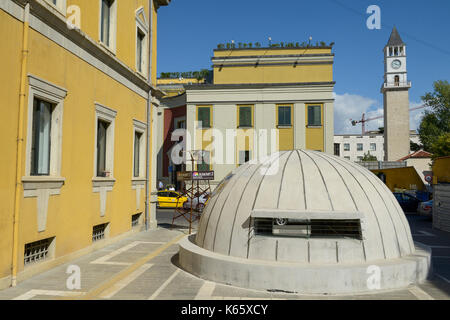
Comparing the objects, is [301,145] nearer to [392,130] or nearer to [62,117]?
[62,117]

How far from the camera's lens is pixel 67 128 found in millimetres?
10883

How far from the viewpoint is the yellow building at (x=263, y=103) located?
31.5 meters

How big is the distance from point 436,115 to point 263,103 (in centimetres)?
3396

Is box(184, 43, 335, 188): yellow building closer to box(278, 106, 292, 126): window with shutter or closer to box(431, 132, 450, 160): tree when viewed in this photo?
box(278, 106, 292, 126): window with shutter

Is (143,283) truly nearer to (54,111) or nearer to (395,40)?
(54,111)

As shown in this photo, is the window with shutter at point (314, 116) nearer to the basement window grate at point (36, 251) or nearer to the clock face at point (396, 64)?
the basement window grate at point (36, 251)

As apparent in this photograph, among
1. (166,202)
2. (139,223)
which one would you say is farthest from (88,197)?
(166,202)

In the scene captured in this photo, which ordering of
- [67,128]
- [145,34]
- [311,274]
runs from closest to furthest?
1. [311,274]
2. [67,128]
3. [145,34]

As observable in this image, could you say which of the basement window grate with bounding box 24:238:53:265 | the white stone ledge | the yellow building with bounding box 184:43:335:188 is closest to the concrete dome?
the white stone ledge

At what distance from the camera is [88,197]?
1208 cm

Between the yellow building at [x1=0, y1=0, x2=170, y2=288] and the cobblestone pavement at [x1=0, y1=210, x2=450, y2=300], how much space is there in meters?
0.65

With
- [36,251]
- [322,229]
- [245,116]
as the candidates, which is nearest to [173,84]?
[245,116]
